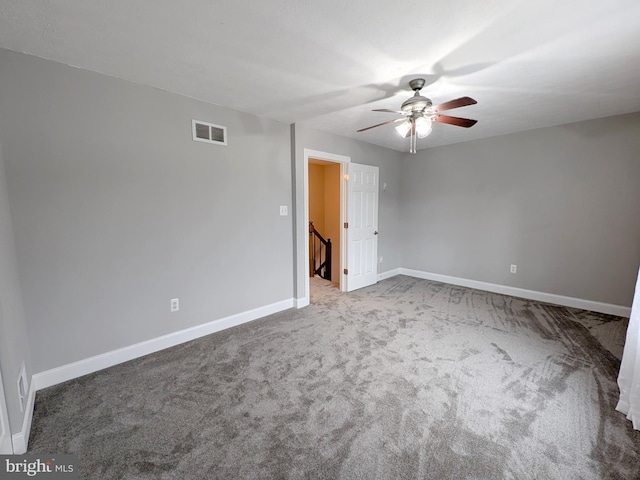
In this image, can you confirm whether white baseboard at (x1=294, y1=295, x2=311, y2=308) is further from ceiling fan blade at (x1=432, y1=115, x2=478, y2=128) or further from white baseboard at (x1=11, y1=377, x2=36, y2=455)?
ceiling fan blade at (x1=432, y1=115, x2=478, y2=128)

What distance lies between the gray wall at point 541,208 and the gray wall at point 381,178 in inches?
17.4

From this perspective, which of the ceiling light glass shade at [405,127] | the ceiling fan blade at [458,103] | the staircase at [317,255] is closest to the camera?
the ceiling fan blade at [458,103]

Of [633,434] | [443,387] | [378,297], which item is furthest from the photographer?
[378,297]

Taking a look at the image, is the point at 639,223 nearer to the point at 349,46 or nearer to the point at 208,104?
the point at 349,46

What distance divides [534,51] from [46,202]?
3.69 metres

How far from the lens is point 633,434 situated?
1.61 meters

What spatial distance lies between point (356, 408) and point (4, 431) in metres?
1.90

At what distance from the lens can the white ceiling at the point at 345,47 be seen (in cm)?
149

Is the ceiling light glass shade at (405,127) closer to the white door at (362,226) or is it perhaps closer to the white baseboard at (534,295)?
the white door at (362,226)

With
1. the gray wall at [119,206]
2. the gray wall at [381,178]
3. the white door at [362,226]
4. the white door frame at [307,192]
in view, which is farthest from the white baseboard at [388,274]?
the gray wall at [119,206]

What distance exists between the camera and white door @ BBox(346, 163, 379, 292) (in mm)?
4238

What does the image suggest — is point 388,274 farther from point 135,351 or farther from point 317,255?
point 135,351

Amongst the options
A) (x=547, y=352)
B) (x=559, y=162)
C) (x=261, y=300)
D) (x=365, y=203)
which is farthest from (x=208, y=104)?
(x=559, y=162)

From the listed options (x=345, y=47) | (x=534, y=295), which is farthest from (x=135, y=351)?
(x=534, y=295)
